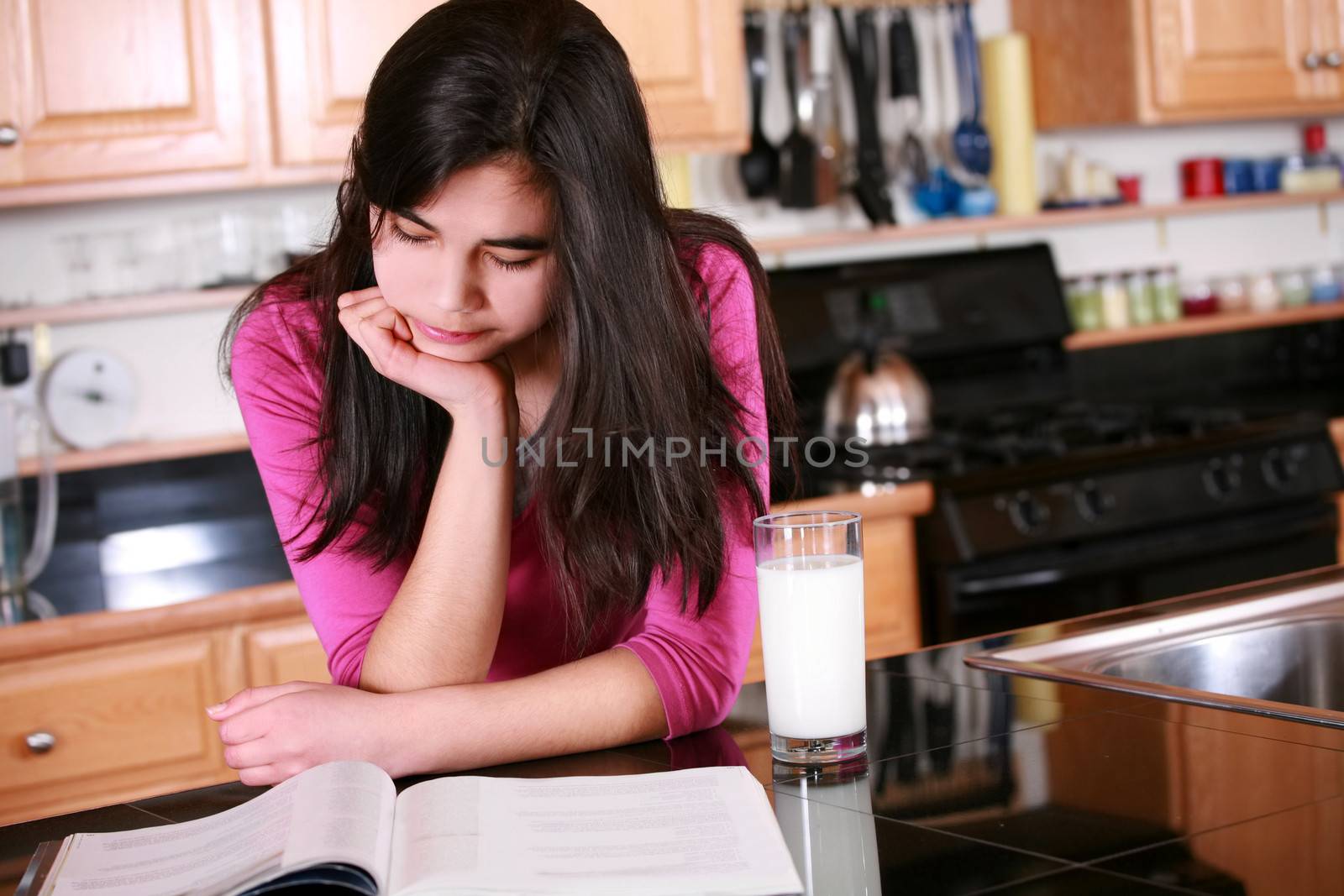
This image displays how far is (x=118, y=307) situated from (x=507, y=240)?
149cm

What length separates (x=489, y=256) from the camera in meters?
1.13

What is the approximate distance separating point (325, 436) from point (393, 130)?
306 millimetres

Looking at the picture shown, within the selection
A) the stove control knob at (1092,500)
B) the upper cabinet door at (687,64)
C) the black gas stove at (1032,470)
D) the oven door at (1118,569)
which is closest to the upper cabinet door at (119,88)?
the upper cabinet door at (687,64)

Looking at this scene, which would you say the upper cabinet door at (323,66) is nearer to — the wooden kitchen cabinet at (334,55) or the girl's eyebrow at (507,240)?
the wooden kitchen cabinet at (334,55)

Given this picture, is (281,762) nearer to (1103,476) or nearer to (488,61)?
(488,61)

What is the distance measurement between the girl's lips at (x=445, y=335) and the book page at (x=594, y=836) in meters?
0.41

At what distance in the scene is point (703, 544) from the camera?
1.19 metres

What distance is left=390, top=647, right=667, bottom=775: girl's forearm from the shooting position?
3.22 feet

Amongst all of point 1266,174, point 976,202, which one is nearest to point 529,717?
point 976,202

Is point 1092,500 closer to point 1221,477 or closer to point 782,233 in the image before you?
point 1221,477

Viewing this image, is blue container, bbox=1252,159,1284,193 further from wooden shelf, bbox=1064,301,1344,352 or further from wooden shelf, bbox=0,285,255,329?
wooden shelf, bbox=0,285,255,329

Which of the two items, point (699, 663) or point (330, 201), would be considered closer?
point (699, 663)

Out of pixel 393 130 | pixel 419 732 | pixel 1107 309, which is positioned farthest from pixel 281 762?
pixel 1107 309

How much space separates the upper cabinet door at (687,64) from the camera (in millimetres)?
2521
